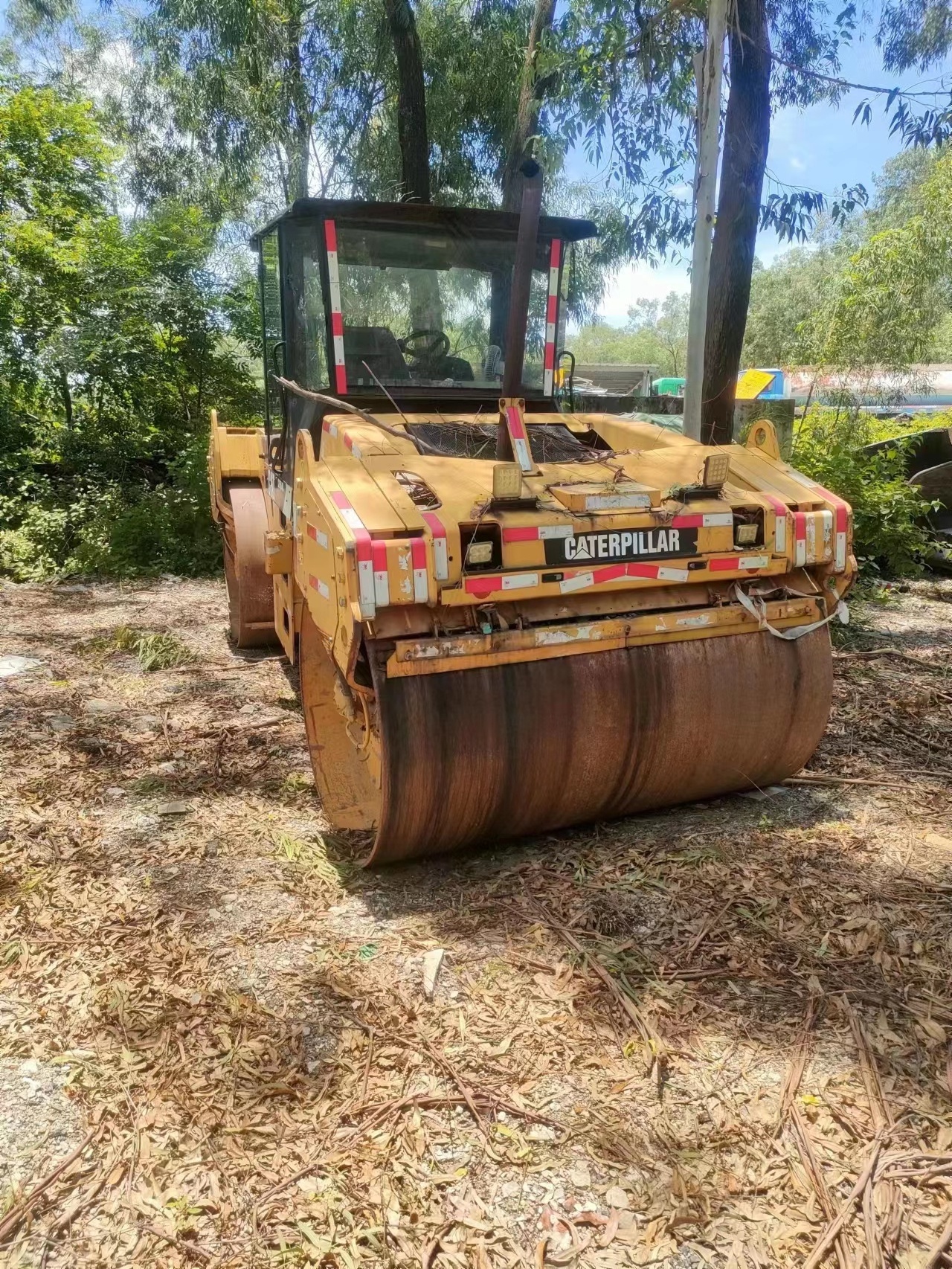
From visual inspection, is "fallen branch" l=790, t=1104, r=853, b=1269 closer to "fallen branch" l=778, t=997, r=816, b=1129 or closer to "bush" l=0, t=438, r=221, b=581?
"fallen branch" l=778, t=997, r=816, b=1129

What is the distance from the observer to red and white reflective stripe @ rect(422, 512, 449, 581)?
3260 mm

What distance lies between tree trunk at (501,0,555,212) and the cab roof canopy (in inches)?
284

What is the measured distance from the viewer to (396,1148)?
2389mm

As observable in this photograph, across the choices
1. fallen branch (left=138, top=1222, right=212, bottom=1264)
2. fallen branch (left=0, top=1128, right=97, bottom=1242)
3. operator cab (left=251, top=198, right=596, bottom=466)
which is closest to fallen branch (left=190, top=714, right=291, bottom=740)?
operator cab (left=251, top=198, right=596, bottom=466)

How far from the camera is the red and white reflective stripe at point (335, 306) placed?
452 cm

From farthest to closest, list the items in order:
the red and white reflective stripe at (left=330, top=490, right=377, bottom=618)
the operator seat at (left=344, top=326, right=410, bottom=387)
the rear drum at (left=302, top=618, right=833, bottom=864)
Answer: the operator seat at (left=344, top=326, right=410, bottom=387) → the rear drum at (left=302, top=618, right=833, bottom=864) → the red and white reflective stripe at (left=330, top=490, right=377, bottom=618)

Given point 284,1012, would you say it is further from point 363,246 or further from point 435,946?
point 363,246

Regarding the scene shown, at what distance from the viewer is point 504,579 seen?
336cm

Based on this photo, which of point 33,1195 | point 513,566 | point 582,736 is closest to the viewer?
point 33,1195

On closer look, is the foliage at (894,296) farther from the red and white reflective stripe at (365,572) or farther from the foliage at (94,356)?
the red and white reflective stripe at (365,572)

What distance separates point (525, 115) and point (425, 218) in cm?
847

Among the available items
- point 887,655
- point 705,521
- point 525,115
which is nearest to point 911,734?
point 887,655

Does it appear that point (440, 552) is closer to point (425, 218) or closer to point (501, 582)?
point (501, 582)

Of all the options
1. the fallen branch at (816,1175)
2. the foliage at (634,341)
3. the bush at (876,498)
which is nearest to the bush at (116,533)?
the bush at (876,498)
